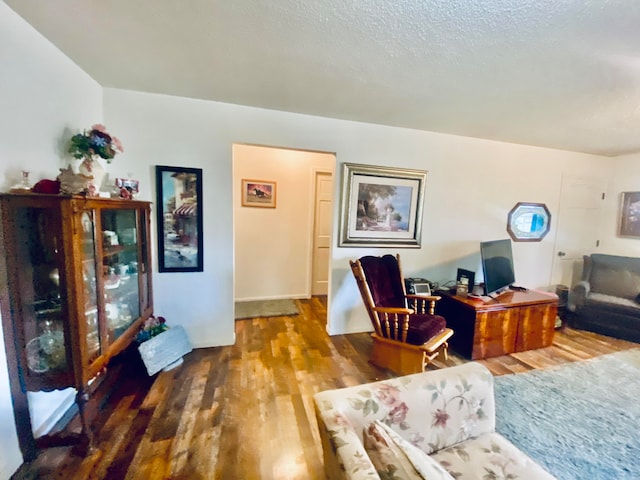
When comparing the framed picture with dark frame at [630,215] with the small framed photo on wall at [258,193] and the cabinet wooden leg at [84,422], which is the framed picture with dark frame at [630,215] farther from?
the cabinet wooden leg at [84,422]

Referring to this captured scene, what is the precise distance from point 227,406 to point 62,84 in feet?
7.87

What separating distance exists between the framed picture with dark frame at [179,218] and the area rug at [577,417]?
9.05 ft

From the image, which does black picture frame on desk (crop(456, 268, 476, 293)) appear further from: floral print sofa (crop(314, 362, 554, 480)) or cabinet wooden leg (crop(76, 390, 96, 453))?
cabinet wooden leg (crop(76, 390, 96, 453))

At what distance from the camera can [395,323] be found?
238 cm

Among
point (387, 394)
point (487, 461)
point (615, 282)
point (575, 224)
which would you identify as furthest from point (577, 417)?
point (575, 224)

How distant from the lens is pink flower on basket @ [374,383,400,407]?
3.67 feet

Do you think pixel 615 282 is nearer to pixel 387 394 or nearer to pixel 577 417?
pixel 577 417

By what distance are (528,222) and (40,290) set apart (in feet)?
15.9

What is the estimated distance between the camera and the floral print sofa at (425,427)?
85cm

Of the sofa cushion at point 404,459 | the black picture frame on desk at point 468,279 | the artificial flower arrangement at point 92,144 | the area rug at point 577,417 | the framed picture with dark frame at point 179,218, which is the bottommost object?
the area rug at point 577,417

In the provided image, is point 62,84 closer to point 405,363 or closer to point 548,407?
point 405,363

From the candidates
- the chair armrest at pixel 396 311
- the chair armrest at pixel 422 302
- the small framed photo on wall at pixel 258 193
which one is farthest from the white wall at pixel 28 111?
the chair armrest at pixel 422 302

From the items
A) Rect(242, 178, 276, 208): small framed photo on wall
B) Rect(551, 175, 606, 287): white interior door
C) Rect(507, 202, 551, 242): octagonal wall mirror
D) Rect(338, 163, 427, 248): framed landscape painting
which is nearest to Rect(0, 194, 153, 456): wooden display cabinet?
Rect(338, 163, 427, 248): framed landscape painting

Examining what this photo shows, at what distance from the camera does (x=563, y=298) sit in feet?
12.3
